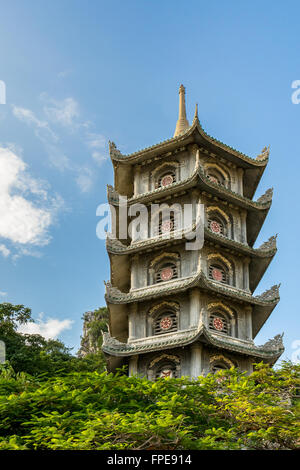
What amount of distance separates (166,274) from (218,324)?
2.76 metres

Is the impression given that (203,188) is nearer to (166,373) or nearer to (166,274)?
(166,274)

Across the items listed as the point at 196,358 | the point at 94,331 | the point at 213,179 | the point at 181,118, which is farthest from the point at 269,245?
the point at 94,331

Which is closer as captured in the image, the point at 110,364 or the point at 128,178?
the point at 110,364

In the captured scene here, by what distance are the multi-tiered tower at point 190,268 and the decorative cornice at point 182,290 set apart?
1.5 inches

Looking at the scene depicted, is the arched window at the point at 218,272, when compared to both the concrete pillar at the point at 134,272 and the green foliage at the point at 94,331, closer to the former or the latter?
the concrete pillar at the point at 134,272

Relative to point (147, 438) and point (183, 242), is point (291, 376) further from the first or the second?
point (183, 242)

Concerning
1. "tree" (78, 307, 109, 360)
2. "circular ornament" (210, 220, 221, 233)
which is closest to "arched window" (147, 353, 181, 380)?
"circular ornament" (210, 220, 221, 233)

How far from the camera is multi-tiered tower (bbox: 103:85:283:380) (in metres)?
19.9

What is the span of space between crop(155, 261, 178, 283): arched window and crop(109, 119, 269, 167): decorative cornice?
16.3 ft

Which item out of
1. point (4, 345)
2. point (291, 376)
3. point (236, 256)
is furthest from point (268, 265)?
point (4, 345)

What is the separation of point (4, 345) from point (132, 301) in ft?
23.4

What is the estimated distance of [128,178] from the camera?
1006 inches

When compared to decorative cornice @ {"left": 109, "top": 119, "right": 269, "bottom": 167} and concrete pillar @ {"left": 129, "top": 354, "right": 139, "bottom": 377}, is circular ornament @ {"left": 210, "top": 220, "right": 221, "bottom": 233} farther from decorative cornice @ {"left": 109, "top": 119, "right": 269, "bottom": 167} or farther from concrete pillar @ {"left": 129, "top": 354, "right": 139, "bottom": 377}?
concrete pillar @ {"left": 129, "top": 354, "right": 139, "bottom": 377}
